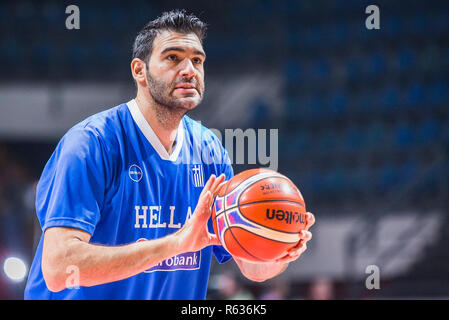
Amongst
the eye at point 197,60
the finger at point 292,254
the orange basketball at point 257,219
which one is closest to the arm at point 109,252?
the orange basketball at point 257,219

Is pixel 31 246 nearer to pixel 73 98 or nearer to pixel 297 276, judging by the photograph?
pixel 73 98

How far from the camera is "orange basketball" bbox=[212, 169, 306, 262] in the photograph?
2.03m

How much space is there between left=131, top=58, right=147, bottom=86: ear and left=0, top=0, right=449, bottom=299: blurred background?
434 cm

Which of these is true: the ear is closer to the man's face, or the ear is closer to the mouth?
the man's face

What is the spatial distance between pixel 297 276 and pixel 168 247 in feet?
20.2

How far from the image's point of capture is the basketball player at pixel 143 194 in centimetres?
193

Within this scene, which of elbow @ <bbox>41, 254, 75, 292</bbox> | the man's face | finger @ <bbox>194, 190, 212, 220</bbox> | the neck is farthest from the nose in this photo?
elbow @ <bbox>41, 254, 75, 292</bbox>

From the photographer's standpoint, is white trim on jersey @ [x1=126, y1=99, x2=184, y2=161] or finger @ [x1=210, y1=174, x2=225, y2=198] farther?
white trim on jersey @ [x1=126, y1=99, x2=184, y2=161]

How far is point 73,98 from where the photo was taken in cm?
888

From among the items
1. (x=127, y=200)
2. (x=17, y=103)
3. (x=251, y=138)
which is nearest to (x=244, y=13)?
(x=251, y=138)

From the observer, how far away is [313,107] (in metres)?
9.14

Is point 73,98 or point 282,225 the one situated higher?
point 73,98

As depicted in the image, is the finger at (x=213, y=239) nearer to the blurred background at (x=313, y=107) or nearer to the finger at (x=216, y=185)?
the finger at (x=216, y=185)

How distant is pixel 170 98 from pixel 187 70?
14 cm
